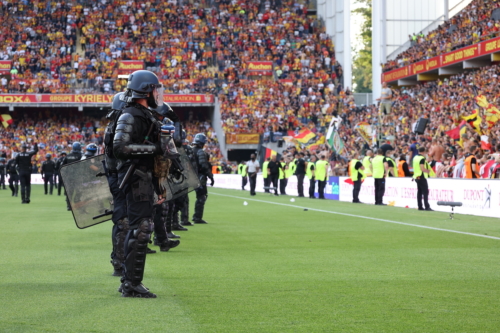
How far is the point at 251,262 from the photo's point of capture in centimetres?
979

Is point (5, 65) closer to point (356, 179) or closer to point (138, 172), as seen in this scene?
point (356, 179)

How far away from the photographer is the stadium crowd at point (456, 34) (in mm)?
36119

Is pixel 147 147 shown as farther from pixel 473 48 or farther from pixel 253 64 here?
pixel 253 64

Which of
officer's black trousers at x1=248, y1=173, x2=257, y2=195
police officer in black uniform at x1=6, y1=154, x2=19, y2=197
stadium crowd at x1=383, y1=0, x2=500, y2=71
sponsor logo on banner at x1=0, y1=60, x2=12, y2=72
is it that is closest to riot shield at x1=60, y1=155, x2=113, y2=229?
officer's black trousers at x1=248, y1=173, x2=257, y2=195

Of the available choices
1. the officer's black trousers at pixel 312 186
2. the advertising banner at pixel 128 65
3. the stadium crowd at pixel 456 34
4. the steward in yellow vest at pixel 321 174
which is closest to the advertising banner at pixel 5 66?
the advertising banner at pixel 128 65

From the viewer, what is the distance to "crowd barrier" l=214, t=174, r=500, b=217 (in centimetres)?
1858

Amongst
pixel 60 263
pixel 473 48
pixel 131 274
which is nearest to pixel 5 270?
pixel 60 263

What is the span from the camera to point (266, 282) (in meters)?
7.91

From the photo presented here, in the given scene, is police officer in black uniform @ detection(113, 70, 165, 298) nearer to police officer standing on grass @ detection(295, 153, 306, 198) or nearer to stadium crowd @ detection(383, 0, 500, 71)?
police officer standing on grass @ detection(295, 153, 306, 198)

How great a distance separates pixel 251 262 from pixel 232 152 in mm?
48726

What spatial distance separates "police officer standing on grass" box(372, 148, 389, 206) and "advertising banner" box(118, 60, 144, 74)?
111ft

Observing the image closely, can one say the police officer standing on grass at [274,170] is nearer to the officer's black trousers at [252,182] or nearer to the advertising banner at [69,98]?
the officer's black trousers at [252,182]

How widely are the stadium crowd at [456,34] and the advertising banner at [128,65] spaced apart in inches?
743

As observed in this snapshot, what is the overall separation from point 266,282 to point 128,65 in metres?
49.7
